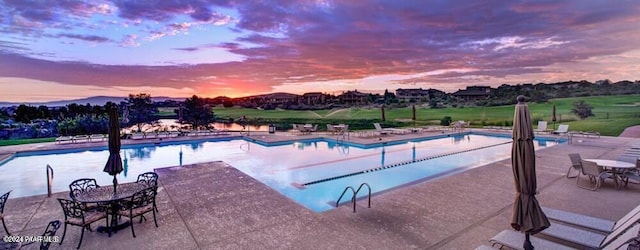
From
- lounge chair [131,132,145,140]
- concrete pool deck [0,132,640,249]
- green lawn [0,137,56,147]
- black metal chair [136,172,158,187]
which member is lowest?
concrete pool deck [0,132,640,249]

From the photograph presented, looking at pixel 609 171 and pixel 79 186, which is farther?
pixel 609 171

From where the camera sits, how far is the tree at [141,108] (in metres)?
21.6

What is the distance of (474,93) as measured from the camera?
1157 inches

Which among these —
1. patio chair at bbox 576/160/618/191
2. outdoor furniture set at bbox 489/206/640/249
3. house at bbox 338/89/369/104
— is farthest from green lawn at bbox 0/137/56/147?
house at bbox 338/89/369/104

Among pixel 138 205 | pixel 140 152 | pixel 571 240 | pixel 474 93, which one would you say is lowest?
pixel 140 152

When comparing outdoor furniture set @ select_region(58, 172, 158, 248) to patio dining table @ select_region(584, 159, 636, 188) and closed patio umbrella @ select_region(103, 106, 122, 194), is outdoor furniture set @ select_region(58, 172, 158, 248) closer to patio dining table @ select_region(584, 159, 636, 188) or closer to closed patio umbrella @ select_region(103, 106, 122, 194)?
closed patio umbrella @ select_region(103, 106, 122, 194)

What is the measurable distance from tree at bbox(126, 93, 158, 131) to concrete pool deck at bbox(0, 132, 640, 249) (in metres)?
17.6

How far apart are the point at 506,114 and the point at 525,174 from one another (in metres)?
24.9

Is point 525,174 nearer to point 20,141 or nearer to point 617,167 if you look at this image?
point 617,167

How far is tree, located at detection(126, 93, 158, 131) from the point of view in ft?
71.0

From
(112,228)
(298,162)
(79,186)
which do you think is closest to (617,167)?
(298,162)

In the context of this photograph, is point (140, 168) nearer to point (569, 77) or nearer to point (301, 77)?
point (301, 77)

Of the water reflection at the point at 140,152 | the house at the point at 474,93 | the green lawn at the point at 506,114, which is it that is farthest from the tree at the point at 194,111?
the house at the point at 474,93

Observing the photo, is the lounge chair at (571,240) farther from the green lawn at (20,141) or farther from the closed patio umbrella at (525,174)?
the green lawn at (20,141)
